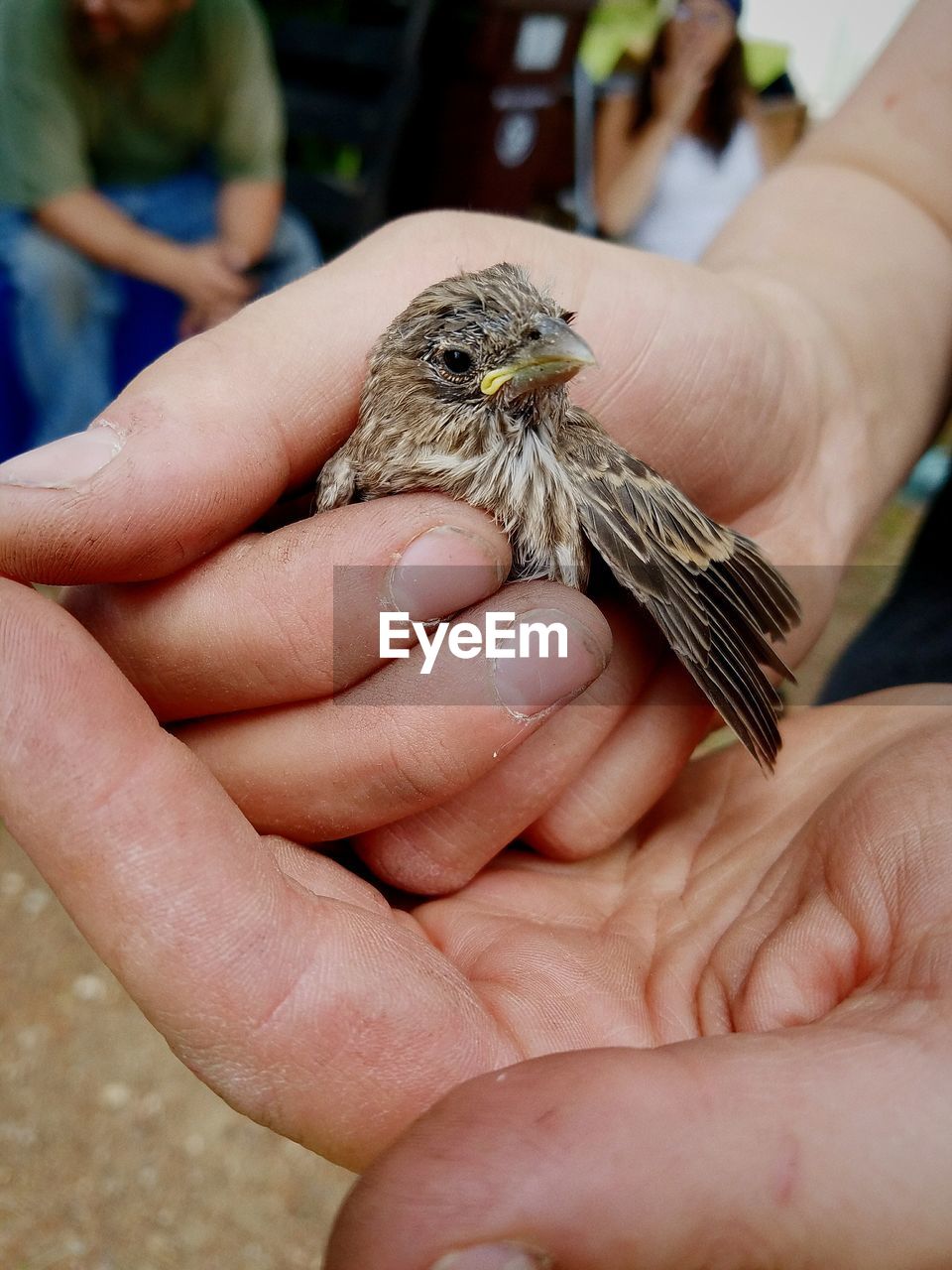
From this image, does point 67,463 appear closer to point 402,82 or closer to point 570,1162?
point 570,1162

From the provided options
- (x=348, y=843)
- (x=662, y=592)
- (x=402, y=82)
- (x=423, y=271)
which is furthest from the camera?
(x=402, y=82)

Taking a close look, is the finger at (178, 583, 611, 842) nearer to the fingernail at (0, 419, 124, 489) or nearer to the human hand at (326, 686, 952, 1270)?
the human hand at (326, 686, 952, 1270)

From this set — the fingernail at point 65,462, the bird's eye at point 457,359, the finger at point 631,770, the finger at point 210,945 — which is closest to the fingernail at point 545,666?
the finger at point 631,770

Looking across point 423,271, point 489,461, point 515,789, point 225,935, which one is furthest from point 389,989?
point 423,271

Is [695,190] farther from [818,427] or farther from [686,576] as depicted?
[686,576]

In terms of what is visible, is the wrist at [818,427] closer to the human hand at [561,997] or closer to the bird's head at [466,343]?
the human hand at [561,997]

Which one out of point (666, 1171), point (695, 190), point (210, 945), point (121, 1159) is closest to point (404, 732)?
point (210, 945)
